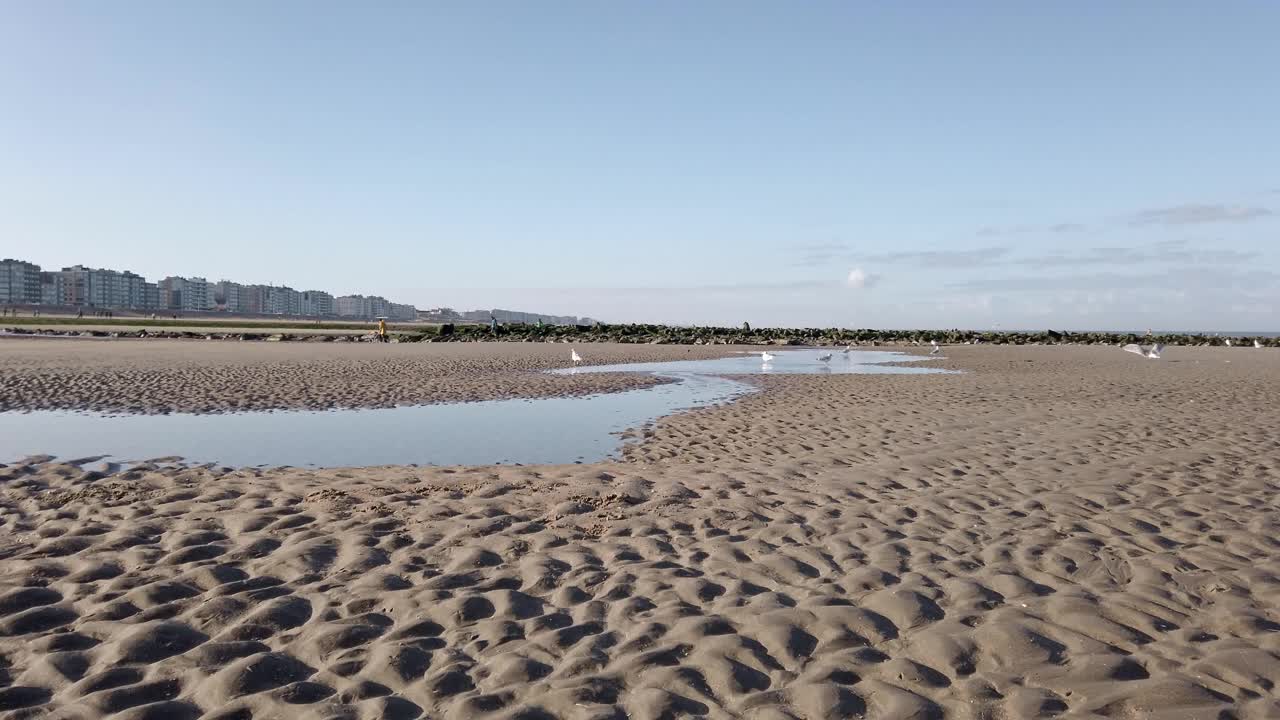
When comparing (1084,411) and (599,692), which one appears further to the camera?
(1084,411)

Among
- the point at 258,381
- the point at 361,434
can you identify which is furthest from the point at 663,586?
the point at 258,381

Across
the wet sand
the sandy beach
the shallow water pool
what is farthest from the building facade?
the sandy beach

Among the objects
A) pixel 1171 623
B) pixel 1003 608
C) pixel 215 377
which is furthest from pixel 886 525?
pixel 215 377

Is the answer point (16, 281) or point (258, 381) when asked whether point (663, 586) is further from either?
point (16, 281)

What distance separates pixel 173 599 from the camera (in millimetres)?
4949

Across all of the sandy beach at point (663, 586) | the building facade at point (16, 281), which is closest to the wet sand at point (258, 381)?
the sandy beach at point (663, 586)

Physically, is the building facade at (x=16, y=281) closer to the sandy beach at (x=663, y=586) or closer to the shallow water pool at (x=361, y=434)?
the shallow water pool at (x=361, y=434)

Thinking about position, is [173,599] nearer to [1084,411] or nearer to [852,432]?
[852,432]

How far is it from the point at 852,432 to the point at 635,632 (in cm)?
Result: 867

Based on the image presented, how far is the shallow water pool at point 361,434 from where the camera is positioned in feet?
34.8

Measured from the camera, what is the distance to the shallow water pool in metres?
10.6

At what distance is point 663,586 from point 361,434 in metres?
8.98

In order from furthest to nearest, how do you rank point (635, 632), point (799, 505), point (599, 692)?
point (799, 505) < point (635, 632) < point (599, 692)

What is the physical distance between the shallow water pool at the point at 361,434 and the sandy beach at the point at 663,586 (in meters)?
1.02
